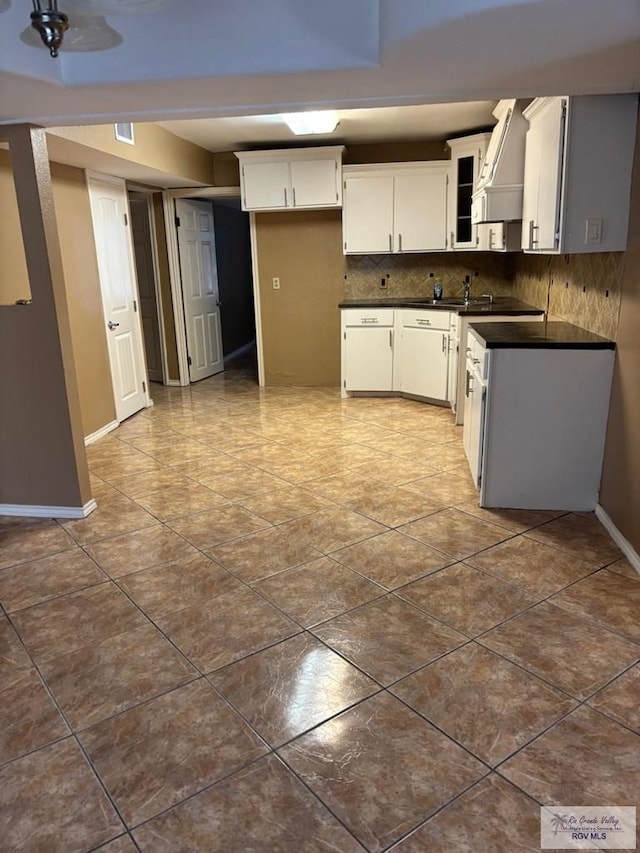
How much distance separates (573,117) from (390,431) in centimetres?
267

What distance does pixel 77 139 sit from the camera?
3705 millimetres

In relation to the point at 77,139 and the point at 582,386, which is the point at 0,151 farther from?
the point at 582,386

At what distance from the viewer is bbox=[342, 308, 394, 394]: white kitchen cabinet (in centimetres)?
589

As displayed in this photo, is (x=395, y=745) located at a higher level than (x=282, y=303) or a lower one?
lower

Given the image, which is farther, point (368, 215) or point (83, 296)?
point (368, 215)

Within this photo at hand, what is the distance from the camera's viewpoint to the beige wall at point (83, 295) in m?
4.48

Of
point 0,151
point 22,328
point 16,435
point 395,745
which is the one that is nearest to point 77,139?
point 0,151

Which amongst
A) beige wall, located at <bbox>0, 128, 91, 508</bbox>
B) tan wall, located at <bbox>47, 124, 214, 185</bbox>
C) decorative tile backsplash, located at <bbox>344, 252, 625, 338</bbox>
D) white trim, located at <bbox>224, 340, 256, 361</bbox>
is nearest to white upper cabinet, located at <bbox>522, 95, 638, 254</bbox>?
decorative tile backsplash, located at <bbox>344, 252, 625, 338</bbox>

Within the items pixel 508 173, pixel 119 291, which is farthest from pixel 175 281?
pixel 508 173

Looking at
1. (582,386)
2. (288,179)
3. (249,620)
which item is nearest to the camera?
(249,620)

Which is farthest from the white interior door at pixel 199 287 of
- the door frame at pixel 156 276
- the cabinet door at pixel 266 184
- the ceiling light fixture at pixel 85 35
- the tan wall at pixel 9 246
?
the ceiling light fixture at pixel 85 35

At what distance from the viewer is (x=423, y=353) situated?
569 centimetres

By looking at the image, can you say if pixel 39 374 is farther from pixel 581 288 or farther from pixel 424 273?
pixel 424 273

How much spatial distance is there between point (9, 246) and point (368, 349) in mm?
3324
